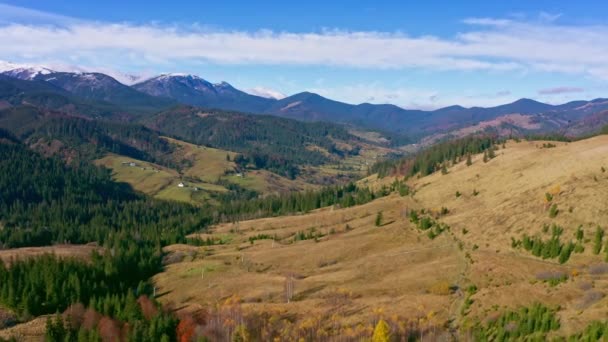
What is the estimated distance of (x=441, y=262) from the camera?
12925 cm

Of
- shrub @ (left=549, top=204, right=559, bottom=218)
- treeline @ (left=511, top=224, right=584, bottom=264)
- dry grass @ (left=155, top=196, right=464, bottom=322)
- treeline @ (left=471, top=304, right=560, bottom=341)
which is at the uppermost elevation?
shrub @ (left=549, top=204, right=559, bottom=218)

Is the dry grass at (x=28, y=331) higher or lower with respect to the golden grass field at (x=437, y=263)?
lower

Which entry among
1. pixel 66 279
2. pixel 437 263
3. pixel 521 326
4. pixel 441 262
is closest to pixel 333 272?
pixel 437 263

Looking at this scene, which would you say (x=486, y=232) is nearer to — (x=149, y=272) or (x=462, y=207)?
(x=462, y=207)

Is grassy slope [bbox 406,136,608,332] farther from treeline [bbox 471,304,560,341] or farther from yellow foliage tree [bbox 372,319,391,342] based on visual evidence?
yellow foliage tree [bbox 372,319,391,342]

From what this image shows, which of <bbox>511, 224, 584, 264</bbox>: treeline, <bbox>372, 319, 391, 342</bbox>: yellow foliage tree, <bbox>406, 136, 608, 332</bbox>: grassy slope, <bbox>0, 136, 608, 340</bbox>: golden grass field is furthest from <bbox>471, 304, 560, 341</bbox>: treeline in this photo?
<bbox>511, 224, 584, 264</bbox>: treeline

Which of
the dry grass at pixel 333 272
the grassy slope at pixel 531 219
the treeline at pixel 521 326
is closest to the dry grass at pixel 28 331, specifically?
the dry grass at pixel 333 272

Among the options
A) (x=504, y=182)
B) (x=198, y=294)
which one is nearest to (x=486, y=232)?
(x=504, y=182)

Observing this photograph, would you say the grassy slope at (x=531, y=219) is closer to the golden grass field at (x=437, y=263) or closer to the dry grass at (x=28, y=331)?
the golden grass field at (x=437, y=263)

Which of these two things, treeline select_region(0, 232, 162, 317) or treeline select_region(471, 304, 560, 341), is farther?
treeline select_region(0, 232, 162, 317)

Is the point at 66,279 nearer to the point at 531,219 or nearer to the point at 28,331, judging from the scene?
the point at 28,331

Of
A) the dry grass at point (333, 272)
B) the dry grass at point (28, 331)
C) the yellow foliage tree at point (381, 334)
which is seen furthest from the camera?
the dry grass at point (333, 272)

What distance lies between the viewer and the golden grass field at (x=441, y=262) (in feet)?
316

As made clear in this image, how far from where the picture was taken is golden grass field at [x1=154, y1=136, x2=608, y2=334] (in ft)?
316
